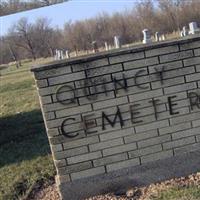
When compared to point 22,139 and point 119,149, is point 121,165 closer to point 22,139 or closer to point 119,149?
point 119,149

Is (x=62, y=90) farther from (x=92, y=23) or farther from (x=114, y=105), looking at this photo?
(x=92, y=23)

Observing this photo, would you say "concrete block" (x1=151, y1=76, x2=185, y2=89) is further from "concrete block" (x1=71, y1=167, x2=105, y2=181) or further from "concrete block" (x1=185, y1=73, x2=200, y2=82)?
"concrete block" (x1=71, y1=167, x2=105, y2=181)

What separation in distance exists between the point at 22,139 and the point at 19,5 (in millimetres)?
3608

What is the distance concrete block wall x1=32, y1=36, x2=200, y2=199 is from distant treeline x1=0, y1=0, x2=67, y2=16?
6.38 ft

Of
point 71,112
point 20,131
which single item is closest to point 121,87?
point 71,112

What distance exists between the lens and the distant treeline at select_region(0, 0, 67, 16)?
7.57 m

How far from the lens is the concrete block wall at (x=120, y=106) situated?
5879mm

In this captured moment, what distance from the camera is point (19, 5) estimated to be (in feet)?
25.2

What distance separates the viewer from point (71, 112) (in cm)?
591

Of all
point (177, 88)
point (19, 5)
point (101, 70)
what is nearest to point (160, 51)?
point (177, 88)

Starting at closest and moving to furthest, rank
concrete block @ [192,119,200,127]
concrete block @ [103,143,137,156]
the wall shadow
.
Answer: concrete block @ [103,143,137,156] → concrete block @ [192,119,200,127] → the wall shadow

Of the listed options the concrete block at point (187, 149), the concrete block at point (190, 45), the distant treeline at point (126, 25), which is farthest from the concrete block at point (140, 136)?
the distant treeline at point (126, 25)

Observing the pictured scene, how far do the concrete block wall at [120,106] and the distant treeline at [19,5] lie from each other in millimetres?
1945

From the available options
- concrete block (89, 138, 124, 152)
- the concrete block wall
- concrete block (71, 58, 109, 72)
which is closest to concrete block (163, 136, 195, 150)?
the concrete block wall
